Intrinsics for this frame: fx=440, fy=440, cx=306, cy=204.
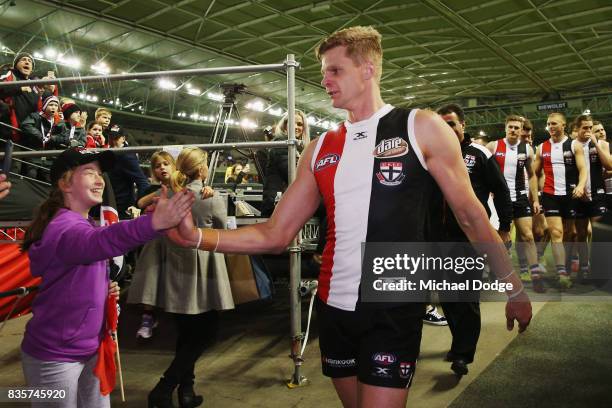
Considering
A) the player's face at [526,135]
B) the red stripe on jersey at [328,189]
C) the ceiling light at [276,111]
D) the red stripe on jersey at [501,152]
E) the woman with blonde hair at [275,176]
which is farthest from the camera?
the ceiling light at [276,111]

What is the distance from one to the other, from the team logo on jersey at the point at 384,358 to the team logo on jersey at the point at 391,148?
2.57 ft

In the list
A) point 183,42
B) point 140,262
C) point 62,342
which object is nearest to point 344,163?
point 62,342

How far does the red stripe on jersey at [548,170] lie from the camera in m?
6.21

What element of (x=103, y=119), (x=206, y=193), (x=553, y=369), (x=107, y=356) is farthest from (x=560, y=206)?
(x=103, y=119)

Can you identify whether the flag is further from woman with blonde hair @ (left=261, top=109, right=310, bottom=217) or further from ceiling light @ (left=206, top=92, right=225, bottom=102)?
ceiling light @ (left=206, top=92, right=225, bottom=102)

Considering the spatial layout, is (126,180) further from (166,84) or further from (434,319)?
(166,84)

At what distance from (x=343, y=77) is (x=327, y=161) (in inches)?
15.2

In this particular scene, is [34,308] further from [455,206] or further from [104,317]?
[455,206]

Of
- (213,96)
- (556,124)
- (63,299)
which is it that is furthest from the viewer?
(213,96)

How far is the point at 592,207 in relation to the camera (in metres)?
6.18

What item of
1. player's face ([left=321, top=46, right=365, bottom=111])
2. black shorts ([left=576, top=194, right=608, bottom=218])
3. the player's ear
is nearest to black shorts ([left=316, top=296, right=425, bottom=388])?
player's face ([left=321, top=46, right=365, bottom=111])

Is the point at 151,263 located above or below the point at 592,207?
below

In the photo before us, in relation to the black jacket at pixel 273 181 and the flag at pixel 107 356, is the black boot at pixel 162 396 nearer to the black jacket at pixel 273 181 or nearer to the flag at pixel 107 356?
the flag at pixel 107 356

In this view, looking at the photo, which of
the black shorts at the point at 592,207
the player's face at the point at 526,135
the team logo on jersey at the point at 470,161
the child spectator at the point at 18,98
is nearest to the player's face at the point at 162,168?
the team logo on jersey at the point at 470,161
